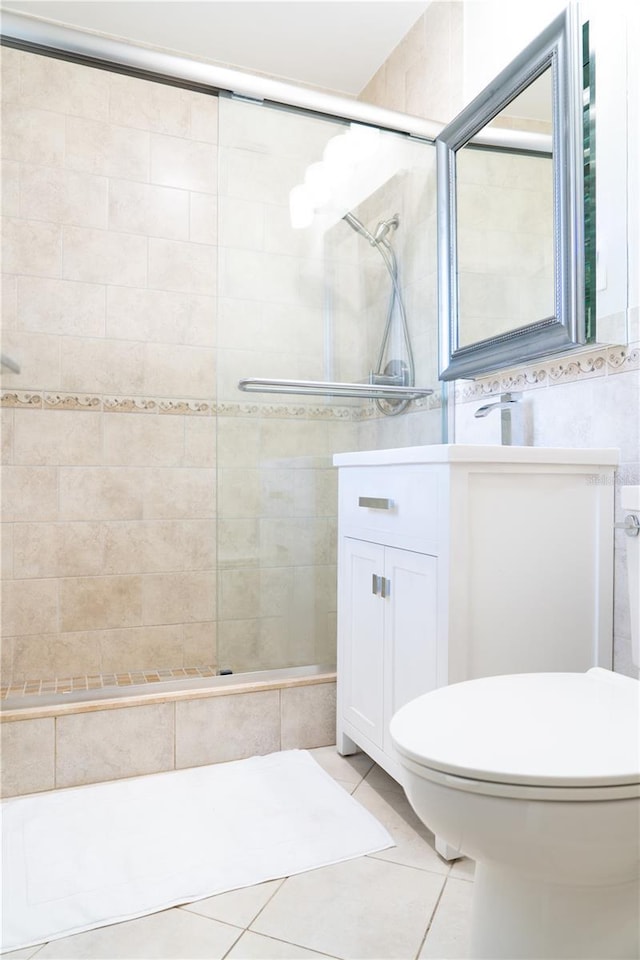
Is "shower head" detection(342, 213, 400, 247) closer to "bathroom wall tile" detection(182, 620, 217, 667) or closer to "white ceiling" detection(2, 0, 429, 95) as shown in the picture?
"white ceiling" detection(2, 0, 429, 95)

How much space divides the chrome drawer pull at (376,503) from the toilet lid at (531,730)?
0.55 m

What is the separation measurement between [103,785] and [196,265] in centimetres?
193

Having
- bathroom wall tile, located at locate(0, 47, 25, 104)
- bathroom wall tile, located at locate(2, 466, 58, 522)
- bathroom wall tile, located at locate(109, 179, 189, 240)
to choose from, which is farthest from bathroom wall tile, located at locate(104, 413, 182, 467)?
bathroom wall tile, located at locate(0, 47, 25, 104)

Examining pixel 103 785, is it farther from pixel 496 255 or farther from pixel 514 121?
pixel 514 121

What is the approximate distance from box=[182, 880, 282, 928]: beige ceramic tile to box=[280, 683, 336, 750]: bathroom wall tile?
2.05 ft

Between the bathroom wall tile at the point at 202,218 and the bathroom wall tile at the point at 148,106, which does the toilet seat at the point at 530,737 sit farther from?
the bathroom wall tile at the point at 148,106

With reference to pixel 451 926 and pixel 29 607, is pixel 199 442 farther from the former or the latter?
pixel 451 926

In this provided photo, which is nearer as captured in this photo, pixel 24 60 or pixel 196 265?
pixel 24 60

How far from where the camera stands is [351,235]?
2.01 metres

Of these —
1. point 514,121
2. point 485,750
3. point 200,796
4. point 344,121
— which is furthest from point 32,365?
point 485,750

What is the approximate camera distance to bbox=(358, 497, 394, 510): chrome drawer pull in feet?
5.21

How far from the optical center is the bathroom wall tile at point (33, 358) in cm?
241

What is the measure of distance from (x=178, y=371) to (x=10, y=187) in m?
0.89

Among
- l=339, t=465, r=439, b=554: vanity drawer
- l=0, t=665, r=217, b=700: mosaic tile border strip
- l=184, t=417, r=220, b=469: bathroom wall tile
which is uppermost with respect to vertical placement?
l=184, t=417, r=220, b=469: bathroom wall tile
